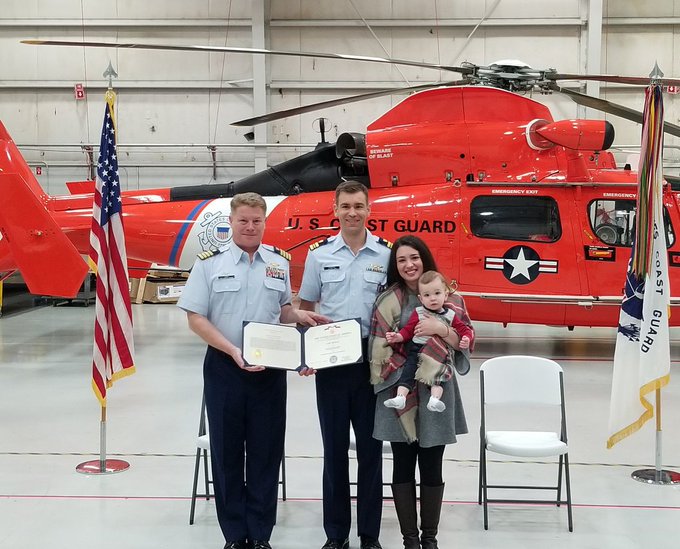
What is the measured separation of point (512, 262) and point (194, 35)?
30.7 feet

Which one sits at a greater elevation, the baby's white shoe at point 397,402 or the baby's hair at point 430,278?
the baby's hair at point 430,278

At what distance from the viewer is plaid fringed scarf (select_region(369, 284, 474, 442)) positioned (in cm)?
329

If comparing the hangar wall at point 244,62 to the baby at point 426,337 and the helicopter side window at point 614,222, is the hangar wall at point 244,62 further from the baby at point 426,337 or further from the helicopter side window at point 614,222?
the baby at point 426,337

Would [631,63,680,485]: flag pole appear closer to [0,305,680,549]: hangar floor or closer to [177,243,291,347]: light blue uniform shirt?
[0,305,680,549]: hangar floor

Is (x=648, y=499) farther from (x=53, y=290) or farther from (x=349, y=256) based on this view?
(x=53, y=290)

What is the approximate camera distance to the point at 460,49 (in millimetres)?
14414

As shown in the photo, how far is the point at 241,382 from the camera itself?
3.40 metres

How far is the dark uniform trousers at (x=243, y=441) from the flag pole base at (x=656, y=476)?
2443 mm

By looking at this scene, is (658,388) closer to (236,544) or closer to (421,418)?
(421,418)

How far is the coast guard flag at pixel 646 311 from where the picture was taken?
463 centimetres

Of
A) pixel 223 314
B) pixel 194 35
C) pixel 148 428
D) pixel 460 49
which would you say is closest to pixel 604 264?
pixel 148 428

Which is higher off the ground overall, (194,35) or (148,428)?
(194,35)

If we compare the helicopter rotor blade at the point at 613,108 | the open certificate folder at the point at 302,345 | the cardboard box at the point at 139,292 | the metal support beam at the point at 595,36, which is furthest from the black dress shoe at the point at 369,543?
the metal support beam at the point at 595,36

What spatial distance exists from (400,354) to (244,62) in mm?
12565
